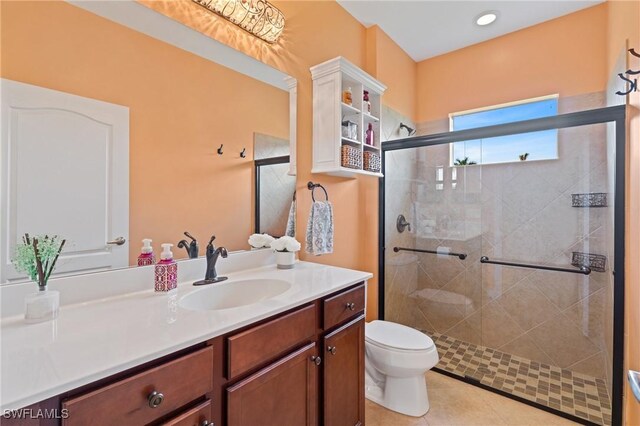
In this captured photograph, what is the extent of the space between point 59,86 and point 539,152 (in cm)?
297

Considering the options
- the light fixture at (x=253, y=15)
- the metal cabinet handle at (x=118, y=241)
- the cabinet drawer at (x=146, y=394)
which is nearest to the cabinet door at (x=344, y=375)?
the cabinet drawer at (x=146, y=394)

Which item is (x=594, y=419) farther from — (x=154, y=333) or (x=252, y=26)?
(x=252, y=26)

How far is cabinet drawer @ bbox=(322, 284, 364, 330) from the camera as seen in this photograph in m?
1.26

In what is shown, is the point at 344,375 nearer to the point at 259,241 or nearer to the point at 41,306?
the point at 259,241

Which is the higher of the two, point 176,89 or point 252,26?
point 252,26

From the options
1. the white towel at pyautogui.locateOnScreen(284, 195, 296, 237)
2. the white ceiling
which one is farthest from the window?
the white towel at pyautogui.locateOnScreen(284, 195, 296, 237)

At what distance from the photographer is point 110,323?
866mm

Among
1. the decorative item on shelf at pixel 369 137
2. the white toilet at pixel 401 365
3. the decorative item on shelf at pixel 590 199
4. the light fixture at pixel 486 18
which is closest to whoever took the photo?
the white toilet at pixel 401 365

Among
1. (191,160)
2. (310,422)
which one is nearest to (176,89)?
(191,160)

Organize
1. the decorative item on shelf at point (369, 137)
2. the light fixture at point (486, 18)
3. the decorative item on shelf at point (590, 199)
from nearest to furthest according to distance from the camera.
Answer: the decorative item on shelf at point (590, 199), the decorative item on shelf at point (369, 137), the light fixture at point (486, 18)

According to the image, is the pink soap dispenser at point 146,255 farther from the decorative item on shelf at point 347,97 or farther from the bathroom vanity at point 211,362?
the decorative item on shelf at point 347,97

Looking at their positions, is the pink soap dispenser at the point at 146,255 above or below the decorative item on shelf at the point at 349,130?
below

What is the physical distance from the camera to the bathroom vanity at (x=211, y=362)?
63 centimetres

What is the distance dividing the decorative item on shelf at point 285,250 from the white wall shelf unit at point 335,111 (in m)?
0.52
